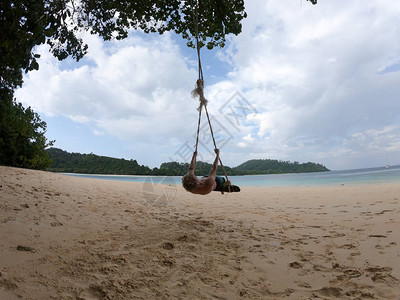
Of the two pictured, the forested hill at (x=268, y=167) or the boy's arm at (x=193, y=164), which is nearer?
the boy's arm at (x=193, y=164)

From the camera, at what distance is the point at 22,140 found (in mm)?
13195

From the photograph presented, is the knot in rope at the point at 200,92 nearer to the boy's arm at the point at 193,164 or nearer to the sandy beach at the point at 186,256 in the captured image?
the boy's arm at the point at 193,164

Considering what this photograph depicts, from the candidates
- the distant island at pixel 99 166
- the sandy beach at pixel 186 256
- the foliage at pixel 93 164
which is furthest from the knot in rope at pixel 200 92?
the foliage at pixel 93 164

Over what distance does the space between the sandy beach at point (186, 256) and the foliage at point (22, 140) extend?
10.3 meters

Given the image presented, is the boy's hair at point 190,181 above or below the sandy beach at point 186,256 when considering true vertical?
above

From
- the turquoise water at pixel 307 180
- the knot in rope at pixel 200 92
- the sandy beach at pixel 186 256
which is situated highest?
the knot in rope at pixel 200 92

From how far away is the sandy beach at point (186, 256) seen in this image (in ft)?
6.07

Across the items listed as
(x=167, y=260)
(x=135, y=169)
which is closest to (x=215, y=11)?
(x=167, y=260)

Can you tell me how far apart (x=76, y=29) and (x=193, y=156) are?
3.89 meters

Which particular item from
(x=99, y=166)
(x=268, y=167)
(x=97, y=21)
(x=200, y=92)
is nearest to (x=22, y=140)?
(x=97, y=21)

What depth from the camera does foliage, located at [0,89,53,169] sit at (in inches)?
473

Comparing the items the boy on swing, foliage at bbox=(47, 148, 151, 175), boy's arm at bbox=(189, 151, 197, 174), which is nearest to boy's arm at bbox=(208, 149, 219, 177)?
the boy on swing

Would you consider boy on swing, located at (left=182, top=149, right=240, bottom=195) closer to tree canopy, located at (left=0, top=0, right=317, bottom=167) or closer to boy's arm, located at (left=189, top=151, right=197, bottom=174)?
boy's arm, located at (left=189, top=151, right=197, bottom=174)

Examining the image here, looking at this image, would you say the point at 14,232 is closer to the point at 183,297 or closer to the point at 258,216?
the point at 183,297
